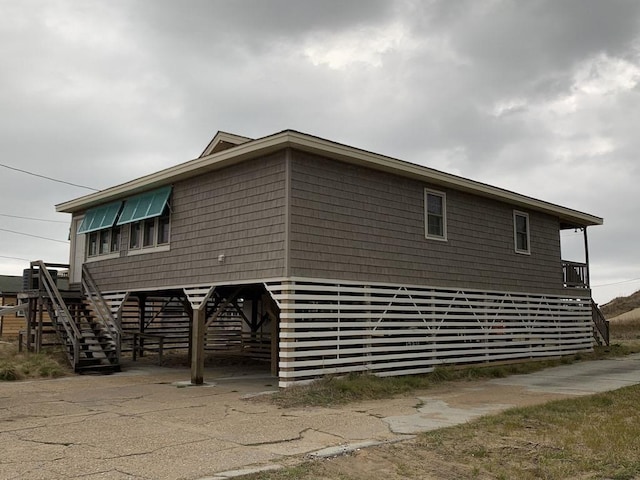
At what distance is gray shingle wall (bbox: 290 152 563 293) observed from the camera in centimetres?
1229

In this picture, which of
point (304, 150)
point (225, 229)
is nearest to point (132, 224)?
point (225, 229)

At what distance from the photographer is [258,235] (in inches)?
492

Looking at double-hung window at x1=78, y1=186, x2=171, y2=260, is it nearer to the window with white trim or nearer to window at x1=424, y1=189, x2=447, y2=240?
the window with white trim

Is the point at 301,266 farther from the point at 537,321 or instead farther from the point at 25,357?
the point at 537,321

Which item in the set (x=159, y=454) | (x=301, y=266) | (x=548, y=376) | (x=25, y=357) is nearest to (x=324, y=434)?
(x=159, y=454)

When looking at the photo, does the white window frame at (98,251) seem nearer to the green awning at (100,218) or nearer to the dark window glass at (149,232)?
the green awning at (100,218)

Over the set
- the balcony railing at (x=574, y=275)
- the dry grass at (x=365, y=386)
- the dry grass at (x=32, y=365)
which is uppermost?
the balcony railing at (x=574, y=275)

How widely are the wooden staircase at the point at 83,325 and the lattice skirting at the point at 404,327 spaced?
5.87m

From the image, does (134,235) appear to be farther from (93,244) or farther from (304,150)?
(304,150)

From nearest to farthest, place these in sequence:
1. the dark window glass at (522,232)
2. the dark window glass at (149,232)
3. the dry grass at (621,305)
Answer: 1. the dark window glass at (149,232)
2. the dark window glass at (522,232)
3. the dry grass at (621,305)

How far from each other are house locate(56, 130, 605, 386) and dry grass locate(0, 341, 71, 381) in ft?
6.66

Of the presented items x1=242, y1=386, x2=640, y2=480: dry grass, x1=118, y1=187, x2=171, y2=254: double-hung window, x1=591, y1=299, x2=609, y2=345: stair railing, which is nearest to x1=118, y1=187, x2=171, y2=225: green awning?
x1=118, y1=187, x2=171, y2=254: double-hung window

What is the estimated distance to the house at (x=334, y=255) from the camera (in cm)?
1217

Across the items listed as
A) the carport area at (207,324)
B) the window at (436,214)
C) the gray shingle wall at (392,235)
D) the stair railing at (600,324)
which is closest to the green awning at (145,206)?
the carport area at (207,324)
